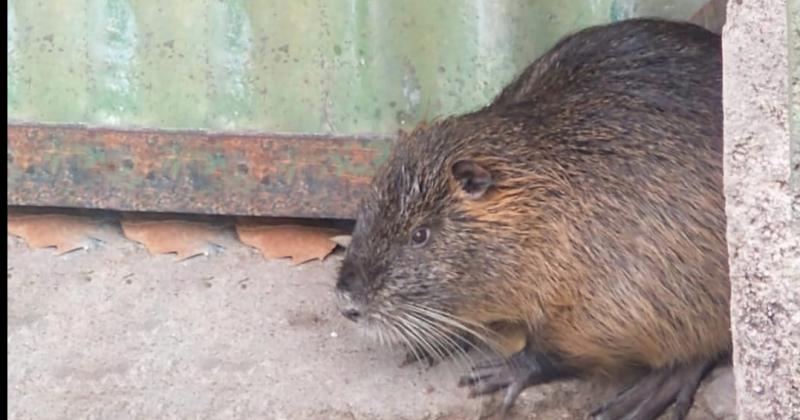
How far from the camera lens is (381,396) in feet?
10.2

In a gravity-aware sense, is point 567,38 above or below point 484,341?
above

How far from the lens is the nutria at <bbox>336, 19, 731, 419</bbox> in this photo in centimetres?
303

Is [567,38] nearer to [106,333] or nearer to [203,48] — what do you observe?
[203,48]

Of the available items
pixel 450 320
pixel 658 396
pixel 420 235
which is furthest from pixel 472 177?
pixel 658 396

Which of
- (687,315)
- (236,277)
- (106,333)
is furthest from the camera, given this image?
(236,277)

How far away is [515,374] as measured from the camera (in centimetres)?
315

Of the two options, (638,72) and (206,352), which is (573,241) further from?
(206,352)

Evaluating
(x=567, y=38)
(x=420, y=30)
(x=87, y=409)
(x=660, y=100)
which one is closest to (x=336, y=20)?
(x=420, y=30)

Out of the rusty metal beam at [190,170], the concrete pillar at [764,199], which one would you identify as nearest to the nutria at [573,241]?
the rusty metal beam at [190,170]

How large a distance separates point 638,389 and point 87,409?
118cm

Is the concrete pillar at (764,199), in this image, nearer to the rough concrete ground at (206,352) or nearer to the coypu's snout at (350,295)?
the rough concrete ground at (206,352)

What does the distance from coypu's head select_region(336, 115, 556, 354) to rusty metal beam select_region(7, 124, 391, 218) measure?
2.21ft

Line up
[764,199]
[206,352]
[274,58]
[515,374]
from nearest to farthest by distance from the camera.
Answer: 1. [764,199]
2. [515,374]
3. [206,352]
4. [274,58]

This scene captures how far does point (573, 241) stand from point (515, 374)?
0.33 metres
